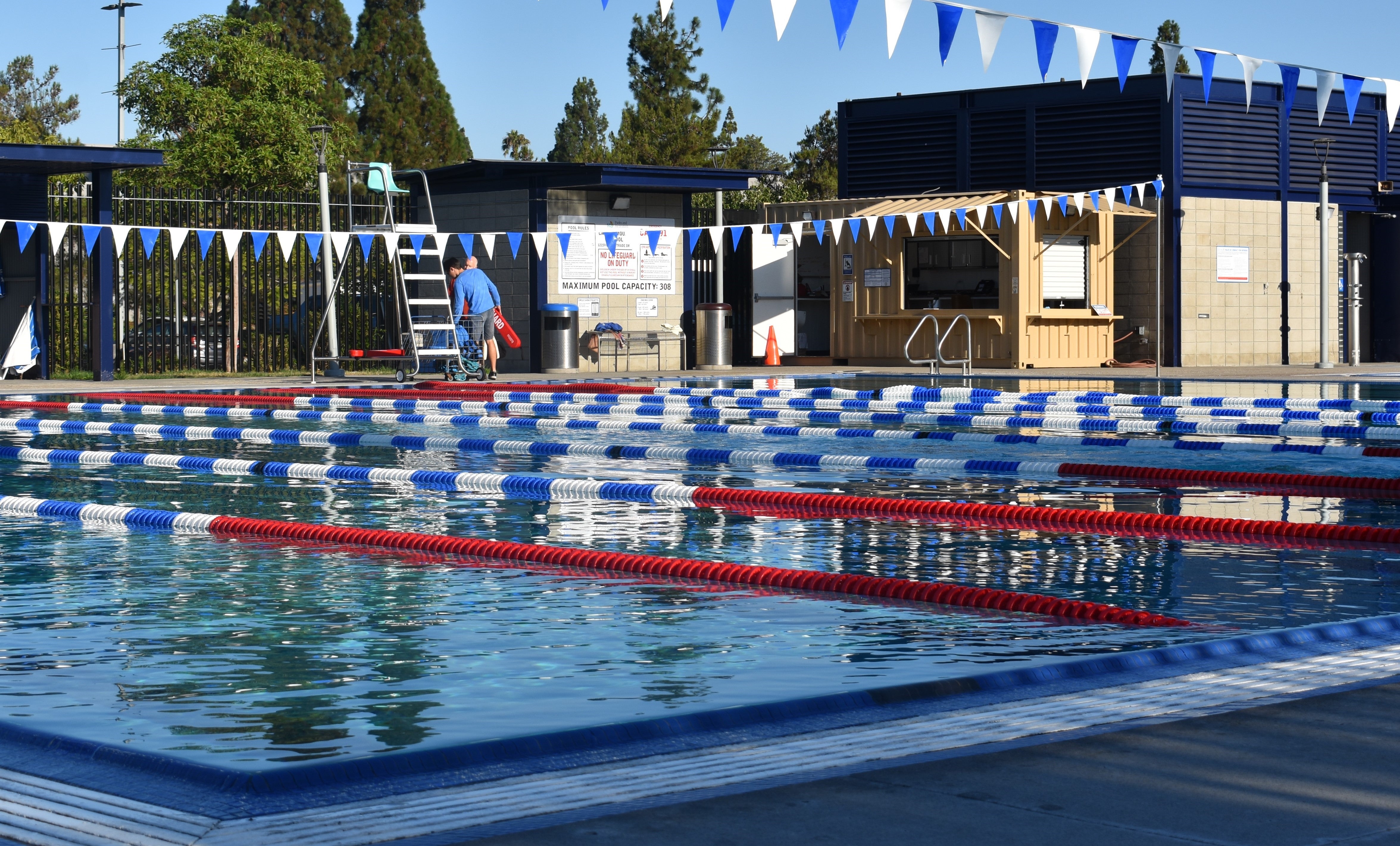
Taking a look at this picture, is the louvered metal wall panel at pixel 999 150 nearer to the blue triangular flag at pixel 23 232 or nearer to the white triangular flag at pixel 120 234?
the white triangular flag at pixel 120 234

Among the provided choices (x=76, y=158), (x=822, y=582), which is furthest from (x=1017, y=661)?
(x=76, y=158)

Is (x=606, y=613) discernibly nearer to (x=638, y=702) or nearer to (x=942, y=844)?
(x=638, y=702)

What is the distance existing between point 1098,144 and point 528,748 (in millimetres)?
27067

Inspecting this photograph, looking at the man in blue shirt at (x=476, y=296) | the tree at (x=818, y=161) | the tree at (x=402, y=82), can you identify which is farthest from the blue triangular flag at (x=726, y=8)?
the tree at (x=402, y=82)

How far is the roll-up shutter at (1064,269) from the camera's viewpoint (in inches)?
1101

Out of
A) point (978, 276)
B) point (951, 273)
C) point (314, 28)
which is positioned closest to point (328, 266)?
point (951, 273)

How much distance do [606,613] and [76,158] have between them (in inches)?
715

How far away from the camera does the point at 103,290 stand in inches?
906

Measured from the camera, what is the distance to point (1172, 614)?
5895 millimetres

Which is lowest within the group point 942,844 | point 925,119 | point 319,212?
point 942,844

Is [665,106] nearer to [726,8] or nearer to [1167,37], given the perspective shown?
[1167,37]

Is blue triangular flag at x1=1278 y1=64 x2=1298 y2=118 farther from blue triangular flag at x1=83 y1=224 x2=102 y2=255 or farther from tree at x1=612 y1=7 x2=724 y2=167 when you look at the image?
tree at x1=612 y1=7 x2=724 y2=167

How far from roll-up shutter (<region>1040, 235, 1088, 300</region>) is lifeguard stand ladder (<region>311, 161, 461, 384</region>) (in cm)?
972

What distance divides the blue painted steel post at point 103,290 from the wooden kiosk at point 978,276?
10.9 metres
